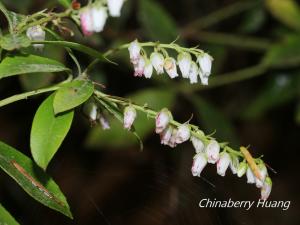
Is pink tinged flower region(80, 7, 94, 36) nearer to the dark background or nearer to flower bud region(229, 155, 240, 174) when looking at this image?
flower bud region(229, 155, 240, 174)

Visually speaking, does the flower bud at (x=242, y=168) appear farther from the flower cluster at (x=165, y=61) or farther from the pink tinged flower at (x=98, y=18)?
the pink tinged flower at (x=98, y=18)

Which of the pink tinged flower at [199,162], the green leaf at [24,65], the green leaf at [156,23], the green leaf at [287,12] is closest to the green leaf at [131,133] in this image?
the green leaf at [156,23]

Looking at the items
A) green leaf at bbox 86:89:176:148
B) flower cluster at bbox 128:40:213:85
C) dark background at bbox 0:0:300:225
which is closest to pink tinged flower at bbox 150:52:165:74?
flower cluster at bbox 128:40:213:85

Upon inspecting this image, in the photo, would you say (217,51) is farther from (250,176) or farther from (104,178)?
(250,176)

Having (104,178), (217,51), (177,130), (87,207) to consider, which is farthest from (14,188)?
(177,130)

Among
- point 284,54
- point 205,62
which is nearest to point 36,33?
point 205,62

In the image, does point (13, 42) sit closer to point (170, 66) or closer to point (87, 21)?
point (87, 21)
